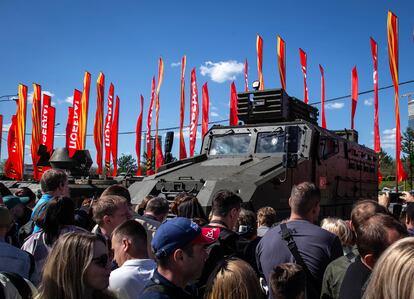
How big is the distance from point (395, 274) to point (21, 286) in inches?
68.9

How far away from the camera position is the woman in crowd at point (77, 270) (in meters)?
2.16

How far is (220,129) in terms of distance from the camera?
1073 cm

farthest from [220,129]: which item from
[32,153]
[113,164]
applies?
[113,164]

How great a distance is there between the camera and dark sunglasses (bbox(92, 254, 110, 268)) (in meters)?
2.27

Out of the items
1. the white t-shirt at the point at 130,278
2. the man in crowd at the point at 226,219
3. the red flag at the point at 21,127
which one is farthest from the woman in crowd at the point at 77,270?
the red flag at the point at 21,127

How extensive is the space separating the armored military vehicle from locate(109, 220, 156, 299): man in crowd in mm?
4196

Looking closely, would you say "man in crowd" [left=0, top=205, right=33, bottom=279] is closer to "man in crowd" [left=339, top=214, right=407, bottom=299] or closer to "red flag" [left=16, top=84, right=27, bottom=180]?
"man in crowd" [left=339, top=214, right=407, bottom=299]

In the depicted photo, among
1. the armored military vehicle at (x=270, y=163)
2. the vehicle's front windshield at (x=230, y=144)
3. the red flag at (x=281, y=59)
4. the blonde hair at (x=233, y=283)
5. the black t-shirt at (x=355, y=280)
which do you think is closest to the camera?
the blonde hair at (x=233, y=283)

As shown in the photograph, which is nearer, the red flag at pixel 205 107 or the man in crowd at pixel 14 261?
the man in crowd at pixel 14 261

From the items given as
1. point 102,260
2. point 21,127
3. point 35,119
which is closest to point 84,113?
point 35,119

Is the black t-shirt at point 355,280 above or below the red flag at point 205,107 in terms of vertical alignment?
below

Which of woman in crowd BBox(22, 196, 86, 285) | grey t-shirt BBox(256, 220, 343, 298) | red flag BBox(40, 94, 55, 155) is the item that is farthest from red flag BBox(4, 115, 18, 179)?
grey t-shirt BBox(256, 220, 343, 298)

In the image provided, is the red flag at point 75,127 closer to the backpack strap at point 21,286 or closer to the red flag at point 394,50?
the red flag at point 394,50

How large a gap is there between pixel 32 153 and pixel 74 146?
2268 millimetres
